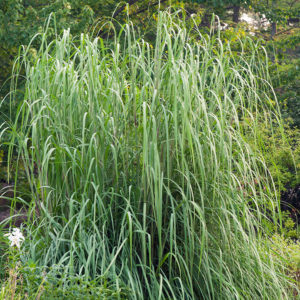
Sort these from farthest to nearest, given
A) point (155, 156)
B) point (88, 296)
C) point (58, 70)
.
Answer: point (58, 70) → point (155, 156) → point (88, 296)

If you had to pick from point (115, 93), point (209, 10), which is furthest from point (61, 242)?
point (209, 10)

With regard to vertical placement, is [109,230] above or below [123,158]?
below

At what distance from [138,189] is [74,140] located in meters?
0.54

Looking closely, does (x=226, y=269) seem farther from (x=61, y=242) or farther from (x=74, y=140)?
(x=74, y=140)

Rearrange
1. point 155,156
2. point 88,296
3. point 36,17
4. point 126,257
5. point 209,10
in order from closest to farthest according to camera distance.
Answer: point 88,296, point 155,156, point 126,257, point 36,17, point 209,10

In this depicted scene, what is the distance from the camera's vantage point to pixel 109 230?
2.61 meters

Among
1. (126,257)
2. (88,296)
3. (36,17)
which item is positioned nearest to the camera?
(88,296)

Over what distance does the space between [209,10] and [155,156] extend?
9.74 metres

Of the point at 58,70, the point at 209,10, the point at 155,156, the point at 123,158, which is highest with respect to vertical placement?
the point at 58,70

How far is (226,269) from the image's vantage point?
8.36 ft

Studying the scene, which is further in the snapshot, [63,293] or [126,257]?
[126,257]

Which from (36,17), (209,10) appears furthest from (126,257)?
(209,10)

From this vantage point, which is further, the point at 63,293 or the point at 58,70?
the point at 58,70

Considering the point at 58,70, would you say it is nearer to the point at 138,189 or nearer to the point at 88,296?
the point at 138,189
